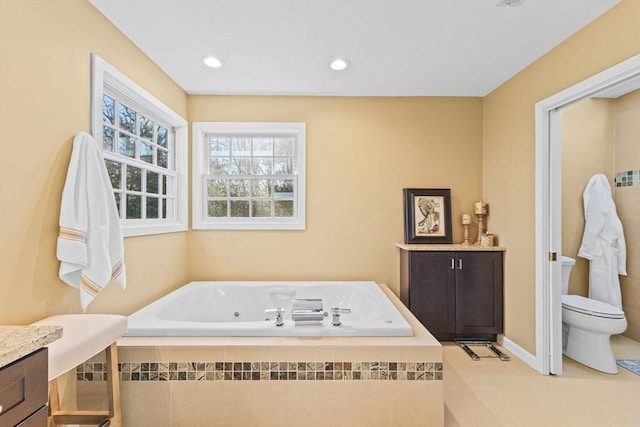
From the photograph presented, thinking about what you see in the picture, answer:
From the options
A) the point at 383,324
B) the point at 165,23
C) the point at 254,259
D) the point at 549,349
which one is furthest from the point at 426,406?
the point at 165,23

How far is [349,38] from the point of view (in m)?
2.09

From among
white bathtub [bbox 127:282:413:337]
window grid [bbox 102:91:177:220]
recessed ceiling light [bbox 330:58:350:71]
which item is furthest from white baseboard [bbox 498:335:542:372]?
window grid [bbox 102:91:177:220]

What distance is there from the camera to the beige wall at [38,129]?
1.30 metres

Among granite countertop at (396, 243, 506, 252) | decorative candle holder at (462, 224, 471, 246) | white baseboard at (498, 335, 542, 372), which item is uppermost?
decorative candle holder at (462, 224, 471, 246)

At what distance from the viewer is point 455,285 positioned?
110 inches

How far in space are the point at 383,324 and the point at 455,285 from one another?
4.30 feet

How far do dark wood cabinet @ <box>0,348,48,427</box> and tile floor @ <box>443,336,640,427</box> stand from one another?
1881 mm

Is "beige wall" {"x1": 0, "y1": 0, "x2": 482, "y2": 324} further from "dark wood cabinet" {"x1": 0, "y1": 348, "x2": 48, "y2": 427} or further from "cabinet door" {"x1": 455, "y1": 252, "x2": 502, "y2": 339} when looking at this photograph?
"dark wood cabinet" {"x1": 0, "y1": 348, "x2": 48, "y2": 427}

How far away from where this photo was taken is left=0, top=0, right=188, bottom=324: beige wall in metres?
1.30

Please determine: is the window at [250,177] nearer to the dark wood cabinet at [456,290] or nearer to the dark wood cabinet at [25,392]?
the dark wood cabinet at [456,290]

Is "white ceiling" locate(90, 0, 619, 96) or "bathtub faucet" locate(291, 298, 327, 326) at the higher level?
"white ceiling" locate(90, 0, 619, 96)

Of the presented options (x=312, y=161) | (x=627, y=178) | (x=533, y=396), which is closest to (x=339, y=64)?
(x=312, y=161)

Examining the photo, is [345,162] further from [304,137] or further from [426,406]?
[426,406]

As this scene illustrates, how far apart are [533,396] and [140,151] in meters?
3.26
